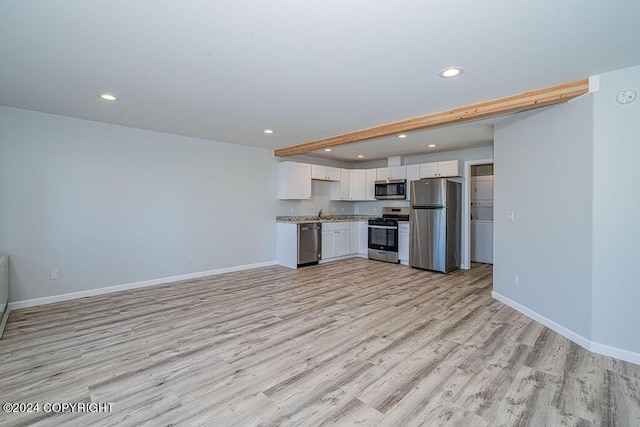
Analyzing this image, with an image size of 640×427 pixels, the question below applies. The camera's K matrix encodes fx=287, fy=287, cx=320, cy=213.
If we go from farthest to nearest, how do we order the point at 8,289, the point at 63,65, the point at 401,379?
the point at 8,289 < the point at 63,65 < the point at 401,379

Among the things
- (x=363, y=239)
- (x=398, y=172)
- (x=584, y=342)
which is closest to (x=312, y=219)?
(x=363, y=239)

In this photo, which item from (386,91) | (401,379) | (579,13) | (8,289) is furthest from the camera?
(8,289)

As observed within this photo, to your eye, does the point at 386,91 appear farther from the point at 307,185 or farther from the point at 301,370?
the point at 307,185

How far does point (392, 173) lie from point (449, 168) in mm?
1254

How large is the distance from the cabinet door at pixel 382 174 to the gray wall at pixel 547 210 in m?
2.83

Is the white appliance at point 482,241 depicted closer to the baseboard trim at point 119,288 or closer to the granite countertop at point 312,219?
the granite countertop at point 312,219

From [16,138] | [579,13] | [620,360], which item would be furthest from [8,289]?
[620,360]

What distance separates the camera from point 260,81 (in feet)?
8.48

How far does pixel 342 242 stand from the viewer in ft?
21.5

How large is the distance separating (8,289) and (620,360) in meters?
6.26

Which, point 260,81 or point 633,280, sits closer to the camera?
point 633,280

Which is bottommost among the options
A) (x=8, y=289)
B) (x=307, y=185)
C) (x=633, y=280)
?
(x=8, y=289)

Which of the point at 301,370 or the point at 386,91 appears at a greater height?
the point at 386,91

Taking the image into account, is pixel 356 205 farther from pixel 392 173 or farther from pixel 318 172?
pixel 318 172
